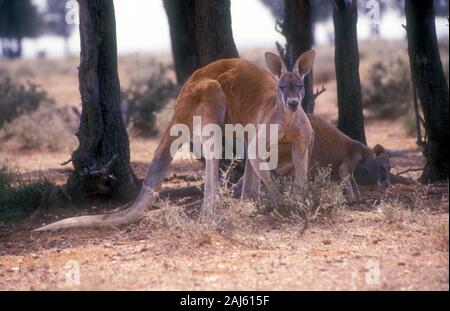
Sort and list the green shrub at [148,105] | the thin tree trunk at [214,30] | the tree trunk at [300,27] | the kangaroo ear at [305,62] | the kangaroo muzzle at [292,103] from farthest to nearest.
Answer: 1. the green shrub at [148,105]
2. the tree trunk at [300,27]
3. the thin tree trunk at [214,30]
4. the kangaroo ear at [305,62]
5. the kangaroo muzzle at [292,103]

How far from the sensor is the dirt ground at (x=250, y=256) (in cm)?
511

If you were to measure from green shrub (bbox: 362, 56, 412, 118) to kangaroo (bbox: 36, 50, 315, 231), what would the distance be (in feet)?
35.2

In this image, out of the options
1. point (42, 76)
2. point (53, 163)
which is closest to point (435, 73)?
point (53, 163)

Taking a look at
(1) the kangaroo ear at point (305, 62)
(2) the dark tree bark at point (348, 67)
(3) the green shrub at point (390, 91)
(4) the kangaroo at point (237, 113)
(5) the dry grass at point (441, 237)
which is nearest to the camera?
(5) the dry grass at point (441, 237)

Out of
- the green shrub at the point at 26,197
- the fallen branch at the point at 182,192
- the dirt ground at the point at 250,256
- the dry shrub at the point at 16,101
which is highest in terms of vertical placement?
the dry shrub at the point at 16,101

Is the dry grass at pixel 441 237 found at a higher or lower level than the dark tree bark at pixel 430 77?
lower

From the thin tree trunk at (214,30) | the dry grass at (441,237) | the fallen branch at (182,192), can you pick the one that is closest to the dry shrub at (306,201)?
the dry grass at (441,237)

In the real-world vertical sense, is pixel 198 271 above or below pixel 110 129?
below

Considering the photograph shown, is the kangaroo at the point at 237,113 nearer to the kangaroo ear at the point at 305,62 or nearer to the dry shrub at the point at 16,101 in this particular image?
the kangaroo ear at the point at 305,62

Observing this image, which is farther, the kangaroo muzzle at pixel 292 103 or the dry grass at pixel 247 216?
the kangaroo muzzle at pixel 292 103

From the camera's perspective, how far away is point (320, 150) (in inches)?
350
